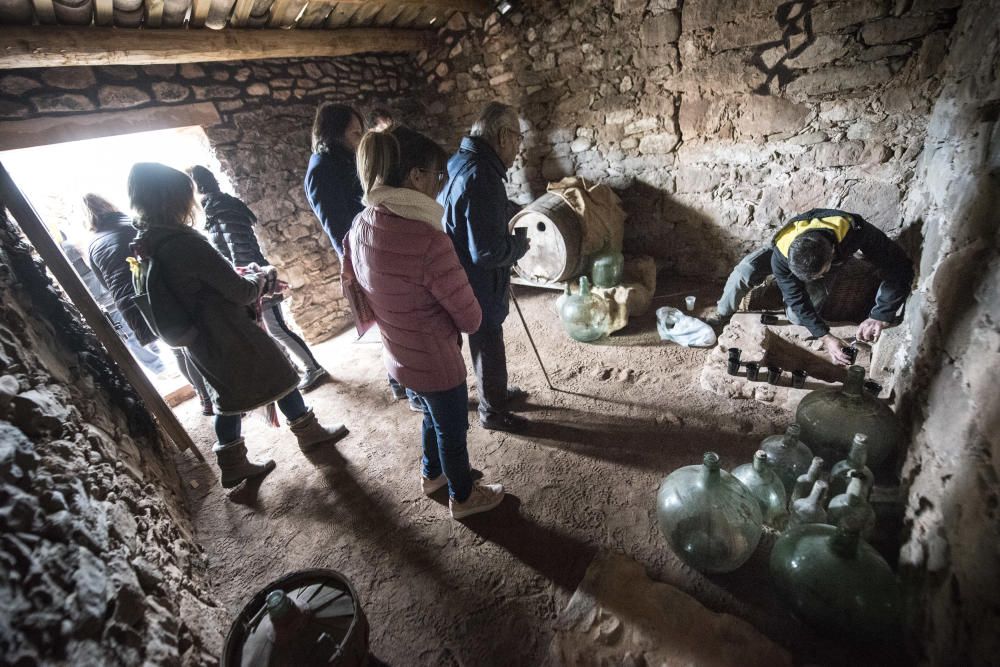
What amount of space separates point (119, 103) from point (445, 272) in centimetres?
361

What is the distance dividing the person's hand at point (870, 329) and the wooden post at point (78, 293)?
4539mm

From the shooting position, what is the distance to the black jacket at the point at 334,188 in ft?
8.91

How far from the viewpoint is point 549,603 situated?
1.74 meters

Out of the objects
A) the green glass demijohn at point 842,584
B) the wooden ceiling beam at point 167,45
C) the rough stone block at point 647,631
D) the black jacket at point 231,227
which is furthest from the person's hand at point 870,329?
the wooden ceiling beam at point 167,45

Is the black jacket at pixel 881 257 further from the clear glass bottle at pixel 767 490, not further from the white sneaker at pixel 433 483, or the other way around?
the white sneaker at pixel 433 483

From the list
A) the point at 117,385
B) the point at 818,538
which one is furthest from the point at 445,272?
the point at 117,385

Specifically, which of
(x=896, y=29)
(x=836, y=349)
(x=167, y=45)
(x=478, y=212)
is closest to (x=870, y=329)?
(x=836, y=349)

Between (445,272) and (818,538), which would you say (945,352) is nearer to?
(818,538)

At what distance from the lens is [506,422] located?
277cm

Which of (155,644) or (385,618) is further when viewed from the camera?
(385,618)

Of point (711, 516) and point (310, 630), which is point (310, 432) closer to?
point (310, 630)

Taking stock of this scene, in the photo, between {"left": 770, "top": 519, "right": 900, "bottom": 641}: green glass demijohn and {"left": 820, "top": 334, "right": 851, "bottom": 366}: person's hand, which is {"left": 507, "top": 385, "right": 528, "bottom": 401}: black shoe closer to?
{"left": 770, "top": 519, "right": 900, "bottom": 641}: green glass demijohn

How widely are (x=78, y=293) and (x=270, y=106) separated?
9.03ft

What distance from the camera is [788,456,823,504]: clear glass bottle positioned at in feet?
5.29
